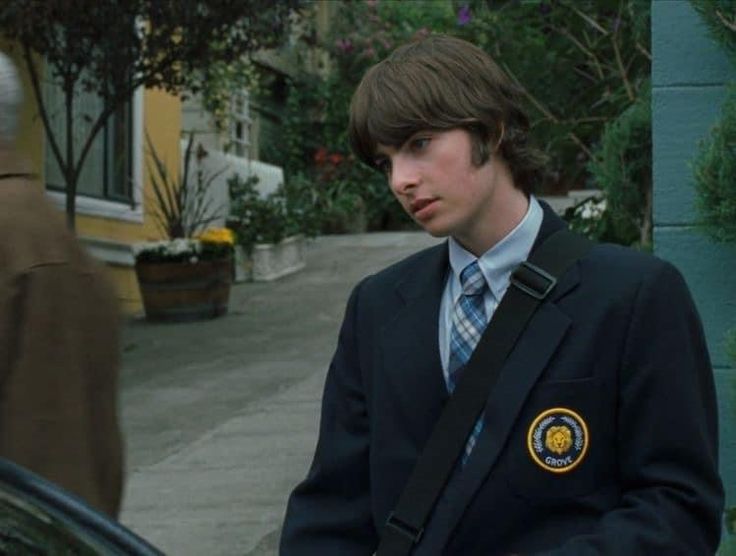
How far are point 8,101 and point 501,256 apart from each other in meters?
Answer: 1.35

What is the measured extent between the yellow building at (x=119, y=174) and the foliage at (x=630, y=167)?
923 centimetres

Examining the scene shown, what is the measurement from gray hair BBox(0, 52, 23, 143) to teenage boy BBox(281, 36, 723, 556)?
1126 mm

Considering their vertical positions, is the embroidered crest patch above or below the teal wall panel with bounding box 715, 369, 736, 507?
above

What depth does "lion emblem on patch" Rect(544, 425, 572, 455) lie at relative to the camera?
7.55ft

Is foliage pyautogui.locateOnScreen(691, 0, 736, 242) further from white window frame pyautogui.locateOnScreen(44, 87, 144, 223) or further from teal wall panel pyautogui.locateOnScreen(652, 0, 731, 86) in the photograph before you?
white window frame pyautogui.locateOnScreen(44, 87, 144, 223)

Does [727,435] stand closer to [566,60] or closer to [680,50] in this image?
[680,50]

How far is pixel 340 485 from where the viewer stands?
2555 millimetres

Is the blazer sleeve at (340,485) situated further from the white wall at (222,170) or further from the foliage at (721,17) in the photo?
the white wall at (222,170)

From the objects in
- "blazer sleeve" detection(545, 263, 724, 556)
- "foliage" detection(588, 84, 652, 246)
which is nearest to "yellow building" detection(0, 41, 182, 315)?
"foliage" detection(588, 84, 652, 246)

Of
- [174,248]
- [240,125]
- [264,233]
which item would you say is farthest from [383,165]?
[240,125]

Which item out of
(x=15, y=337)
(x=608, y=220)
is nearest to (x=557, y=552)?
(x=15, y=337)

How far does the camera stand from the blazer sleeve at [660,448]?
2.29 metres

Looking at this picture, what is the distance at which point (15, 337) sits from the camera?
10.7ft

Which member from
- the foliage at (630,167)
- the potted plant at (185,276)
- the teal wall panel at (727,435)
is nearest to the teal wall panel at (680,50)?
the foliage at (630,167)
